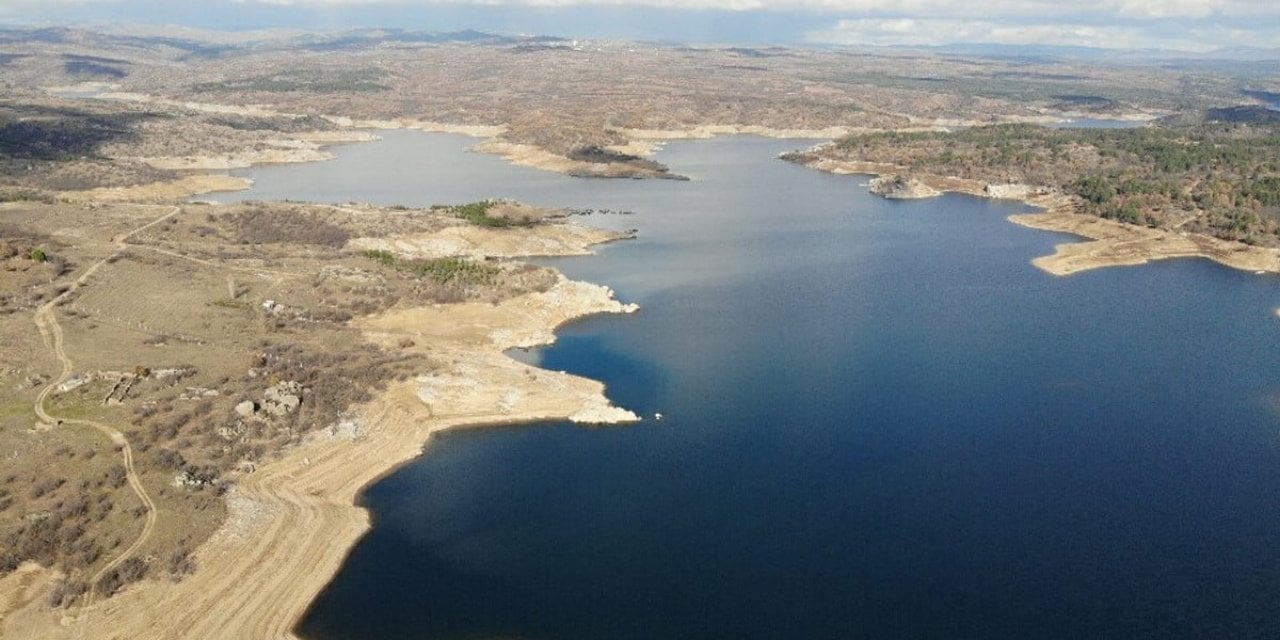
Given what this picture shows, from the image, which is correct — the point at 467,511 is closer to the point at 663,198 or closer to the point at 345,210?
the point at 345,210

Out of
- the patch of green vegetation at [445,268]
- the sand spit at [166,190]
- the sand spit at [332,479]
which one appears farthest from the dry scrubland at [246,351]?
the sand spit at [166,190]

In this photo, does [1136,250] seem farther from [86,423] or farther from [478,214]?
[86,423]

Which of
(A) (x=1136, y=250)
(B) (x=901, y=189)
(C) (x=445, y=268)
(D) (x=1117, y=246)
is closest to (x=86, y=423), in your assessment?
(C) (x=445, y=268)

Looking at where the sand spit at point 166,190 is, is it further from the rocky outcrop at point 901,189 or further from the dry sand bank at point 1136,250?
the dry sand bank at point 1136,250

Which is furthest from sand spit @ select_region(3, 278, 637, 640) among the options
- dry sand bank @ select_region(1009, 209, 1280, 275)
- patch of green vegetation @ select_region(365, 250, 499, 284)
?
dry sand bank @ select_region(1009, 209, 1280, 275)

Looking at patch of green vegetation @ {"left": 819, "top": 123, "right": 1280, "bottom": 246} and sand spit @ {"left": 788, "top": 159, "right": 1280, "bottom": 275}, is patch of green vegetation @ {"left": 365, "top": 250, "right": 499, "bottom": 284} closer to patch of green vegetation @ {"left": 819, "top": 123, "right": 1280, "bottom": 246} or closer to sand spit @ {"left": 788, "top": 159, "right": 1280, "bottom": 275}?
sand spit @ {"left": 788, "top": 159, "right": 1280, "bottom": 275}

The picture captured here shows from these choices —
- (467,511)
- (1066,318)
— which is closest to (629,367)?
(467,511)
